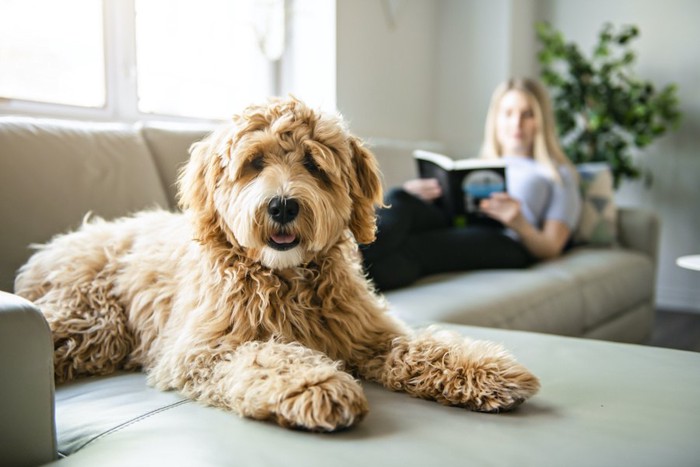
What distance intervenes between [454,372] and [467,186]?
2.10 meters

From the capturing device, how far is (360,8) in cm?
413

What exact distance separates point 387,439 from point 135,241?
3.26ft

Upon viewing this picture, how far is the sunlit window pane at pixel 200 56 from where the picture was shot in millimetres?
3230

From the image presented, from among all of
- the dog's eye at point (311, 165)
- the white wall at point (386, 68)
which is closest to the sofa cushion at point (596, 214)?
the white wall at point (386, 68)

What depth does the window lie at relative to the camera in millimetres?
2701

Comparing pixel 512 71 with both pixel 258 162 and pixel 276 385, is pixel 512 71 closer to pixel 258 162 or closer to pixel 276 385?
pixel 258 162

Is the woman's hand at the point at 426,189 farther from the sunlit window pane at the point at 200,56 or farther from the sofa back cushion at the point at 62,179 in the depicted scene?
the sofa back cushion at the point at 62,179

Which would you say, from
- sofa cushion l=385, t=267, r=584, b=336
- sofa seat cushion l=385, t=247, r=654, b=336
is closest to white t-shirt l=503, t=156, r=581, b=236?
sofa seat cushion l=385, t=247, r=654, b=336

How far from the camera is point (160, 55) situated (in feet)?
10.8

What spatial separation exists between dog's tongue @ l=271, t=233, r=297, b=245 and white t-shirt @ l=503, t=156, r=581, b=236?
7.60 ft

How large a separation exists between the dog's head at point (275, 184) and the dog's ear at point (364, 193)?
22mm

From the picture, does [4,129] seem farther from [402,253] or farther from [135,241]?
[402,253]

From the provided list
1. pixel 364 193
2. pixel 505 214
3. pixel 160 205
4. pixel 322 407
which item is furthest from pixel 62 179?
pixel 505 214

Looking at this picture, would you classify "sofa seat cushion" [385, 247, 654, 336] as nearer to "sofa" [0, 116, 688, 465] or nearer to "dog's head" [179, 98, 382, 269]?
"sofa" [0, 116, 688, 465]
